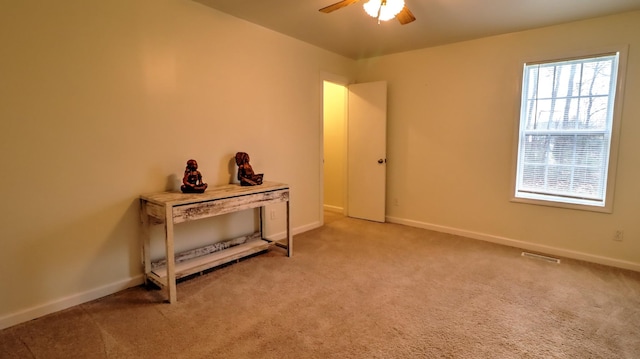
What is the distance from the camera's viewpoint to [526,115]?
3.55 m

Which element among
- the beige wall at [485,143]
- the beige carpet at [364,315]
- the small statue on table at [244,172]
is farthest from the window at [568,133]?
the small statue on table at [244,172]

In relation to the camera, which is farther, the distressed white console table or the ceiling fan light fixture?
the distressed white console table

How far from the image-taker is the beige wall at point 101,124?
2031mm

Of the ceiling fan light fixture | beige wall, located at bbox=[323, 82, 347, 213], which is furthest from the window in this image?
beige wall, located at bbox=[323, 82, 347, 213]

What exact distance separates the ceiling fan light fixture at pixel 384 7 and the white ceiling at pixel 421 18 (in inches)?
19.5

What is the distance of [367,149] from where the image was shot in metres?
4.65

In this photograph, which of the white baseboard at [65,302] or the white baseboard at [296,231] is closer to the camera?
the white baseboard at [65,302]

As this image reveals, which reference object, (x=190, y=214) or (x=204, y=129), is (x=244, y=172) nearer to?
(x=204, y=129)

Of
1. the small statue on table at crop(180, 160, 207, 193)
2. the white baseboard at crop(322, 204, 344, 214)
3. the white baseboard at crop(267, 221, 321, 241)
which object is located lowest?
the white baseboard at crop(267, 221, 321, 241)

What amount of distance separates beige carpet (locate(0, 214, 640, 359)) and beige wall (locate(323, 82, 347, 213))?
203 cm

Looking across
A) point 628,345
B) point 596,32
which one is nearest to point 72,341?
point 628,345

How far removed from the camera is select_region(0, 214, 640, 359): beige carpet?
1.84 meters

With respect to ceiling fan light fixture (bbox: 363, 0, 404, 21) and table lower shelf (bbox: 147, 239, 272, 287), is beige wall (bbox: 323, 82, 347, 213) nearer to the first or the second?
table lower shelf (bbox: 147, 239, 272, 287)

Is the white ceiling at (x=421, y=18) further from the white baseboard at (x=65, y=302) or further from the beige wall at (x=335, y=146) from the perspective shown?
the white baseboard at (x=65, y=302)
